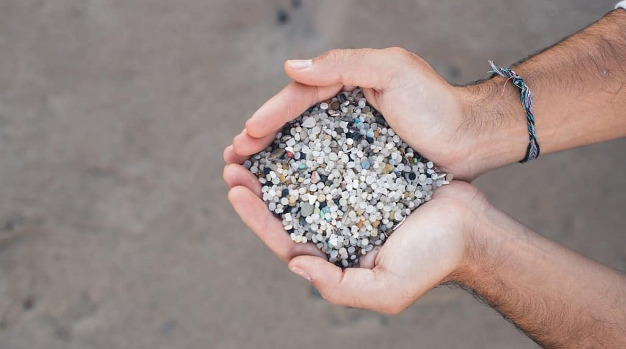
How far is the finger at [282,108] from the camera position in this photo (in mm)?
1840

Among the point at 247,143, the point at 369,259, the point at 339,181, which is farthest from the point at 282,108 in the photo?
the point at 369,259

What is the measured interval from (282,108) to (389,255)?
0.51 m

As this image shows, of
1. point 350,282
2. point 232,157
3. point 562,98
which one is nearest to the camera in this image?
point 350,282

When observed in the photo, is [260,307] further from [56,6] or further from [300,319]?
[56,6]

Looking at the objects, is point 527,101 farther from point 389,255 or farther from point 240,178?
point 240,178

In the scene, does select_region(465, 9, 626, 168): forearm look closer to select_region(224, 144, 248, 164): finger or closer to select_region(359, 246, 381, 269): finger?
select_region(359, 246, 381, 269): finger

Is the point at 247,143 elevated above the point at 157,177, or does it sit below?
above

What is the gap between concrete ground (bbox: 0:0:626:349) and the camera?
2.35 meters

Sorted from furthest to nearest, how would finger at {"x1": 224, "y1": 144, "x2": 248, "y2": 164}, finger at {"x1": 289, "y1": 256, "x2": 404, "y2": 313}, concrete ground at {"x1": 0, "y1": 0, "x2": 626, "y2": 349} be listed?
concrete ground at {"x1": 0, "y1": 0, "x2": 626, "y2": 349} → finger at {"x1": 224, "y1": 144, "x2": 248, "y2": 164} → finger at {"x1": 289, "y1": 256, "x2": 404, "y2": 313}

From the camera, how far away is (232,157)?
1972 millimetres

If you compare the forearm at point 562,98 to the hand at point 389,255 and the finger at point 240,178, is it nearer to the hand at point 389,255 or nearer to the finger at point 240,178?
the hand at point 389,255

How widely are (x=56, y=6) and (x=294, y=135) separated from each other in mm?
1101

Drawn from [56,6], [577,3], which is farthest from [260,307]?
[577,3]

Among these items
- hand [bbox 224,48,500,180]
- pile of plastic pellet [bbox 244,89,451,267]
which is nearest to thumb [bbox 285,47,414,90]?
hand [bbox 224,48,500,180]
